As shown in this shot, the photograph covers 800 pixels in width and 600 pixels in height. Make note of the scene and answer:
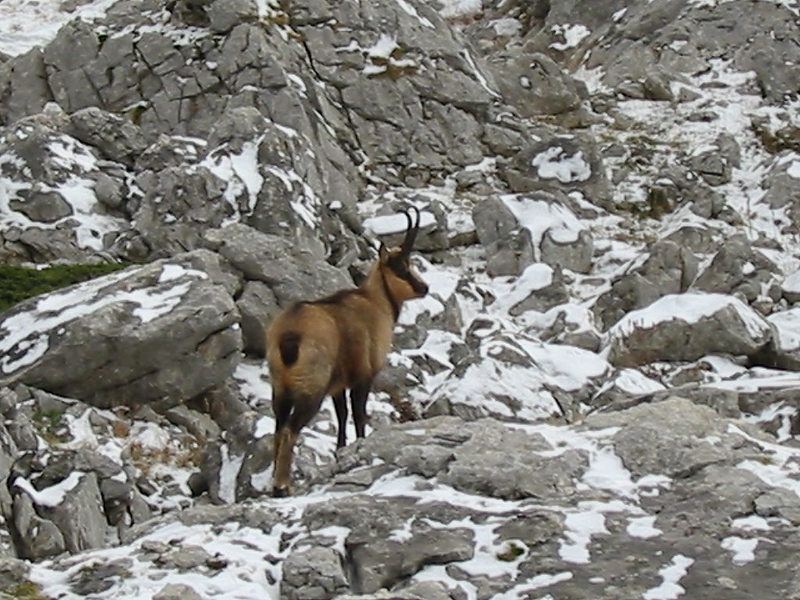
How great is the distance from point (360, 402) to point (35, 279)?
7.27m

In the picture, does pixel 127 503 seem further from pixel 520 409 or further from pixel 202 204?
pixel 202 204

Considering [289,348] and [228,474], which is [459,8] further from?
[289,348]

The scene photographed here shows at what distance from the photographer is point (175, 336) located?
41.4 feet

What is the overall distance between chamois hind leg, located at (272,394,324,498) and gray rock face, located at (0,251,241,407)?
4.09 metres

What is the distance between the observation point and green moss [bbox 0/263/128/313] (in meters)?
14.6

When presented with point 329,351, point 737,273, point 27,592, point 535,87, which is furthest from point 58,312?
point 535,87

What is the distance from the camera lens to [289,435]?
8.77 metres

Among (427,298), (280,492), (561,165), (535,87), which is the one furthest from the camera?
(535,87)

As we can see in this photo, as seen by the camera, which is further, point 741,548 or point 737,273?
point 737,273

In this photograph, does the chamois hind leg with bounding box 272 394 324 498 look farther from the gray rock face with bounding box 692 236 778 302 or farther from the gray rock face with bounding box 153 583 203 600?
the gray rock face with bounding box 692 236 778 302

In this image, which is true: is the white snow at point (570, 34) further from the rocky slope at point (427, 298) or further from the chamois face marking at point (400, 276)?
the chamois face marking at point (400, 276)

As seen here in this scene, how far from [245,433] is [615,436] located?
3.98 m

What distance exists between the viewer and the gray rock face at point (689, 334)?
1692 cm

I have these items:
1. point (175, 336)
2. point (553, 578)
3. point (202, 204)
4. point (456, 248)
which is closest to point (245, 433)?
point (175, 336)
